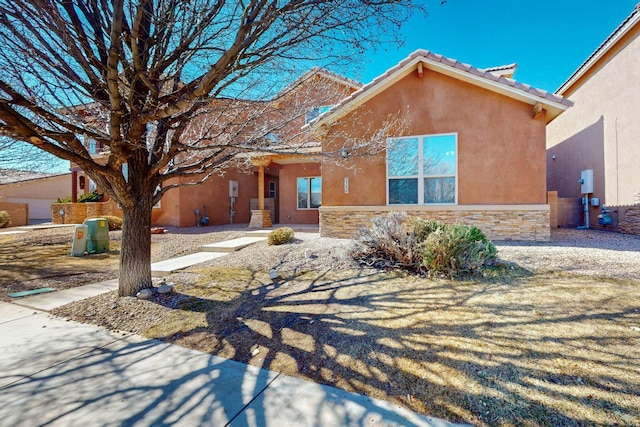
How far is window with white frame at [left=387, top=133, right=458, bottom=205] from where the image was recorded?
8484 millimetres

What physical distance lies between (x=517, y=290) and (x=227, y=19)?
575 cm

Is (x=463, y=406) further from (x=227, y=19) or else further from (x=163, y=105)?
(x=227, y=19)

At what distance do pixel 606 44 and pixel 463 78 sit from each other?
6431 mm

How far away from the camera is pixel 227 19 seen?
12.8 ft

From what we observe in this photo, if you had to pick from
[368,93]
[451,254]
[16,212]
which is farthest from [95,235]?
[16,212]

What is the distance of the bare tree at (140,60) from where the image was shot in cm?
333

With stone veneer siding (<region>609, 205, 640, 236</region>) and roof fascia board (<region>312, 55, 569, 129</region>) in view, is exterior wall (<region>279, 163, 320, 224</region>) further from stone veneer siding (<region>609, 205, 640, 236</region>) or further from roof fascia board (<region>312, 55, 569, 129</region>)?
stone veneer siding (<region>609, 205, 640, 236</region>)

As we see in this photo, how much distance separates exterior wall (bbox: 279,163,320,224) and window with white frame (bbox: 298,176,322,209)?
0.69 feet

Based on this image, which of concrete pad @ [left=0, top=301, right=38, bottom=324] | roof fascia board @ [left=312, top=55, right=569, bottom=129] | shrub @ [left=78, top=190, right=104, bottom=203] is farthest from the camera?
shrub @ [left=78, top=190, right=104, bottom=203]

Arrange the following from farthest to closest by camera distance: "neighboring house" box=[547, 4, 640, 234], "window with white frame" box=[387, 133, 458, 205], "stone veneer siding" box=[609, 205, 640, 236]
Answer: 1. "neighboring house" box=[547, 4, 640, 234]
2. "stone veneer siding" box=[609, 205, 640, 236]
3. "window with white frame" box=[387, 133, 458, 205]

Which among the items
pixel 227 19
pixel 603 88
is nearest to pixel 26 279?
pixel 227 19

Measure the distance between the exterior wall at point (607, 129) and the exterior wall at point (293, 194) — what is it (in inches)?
446

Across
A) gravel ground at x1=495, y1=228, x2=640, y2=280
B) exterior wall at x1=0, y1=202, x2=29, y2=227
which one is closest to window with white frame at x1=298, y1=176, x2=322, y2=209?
gravel ground at x1=495, y1=228, x2=640, y2=280

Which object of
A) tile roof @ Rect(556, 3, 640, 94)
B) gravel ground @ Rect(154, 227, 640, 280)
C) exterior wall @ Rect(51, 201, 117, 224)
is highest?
tile roof @ Rect(556, 3, 640, 94)
